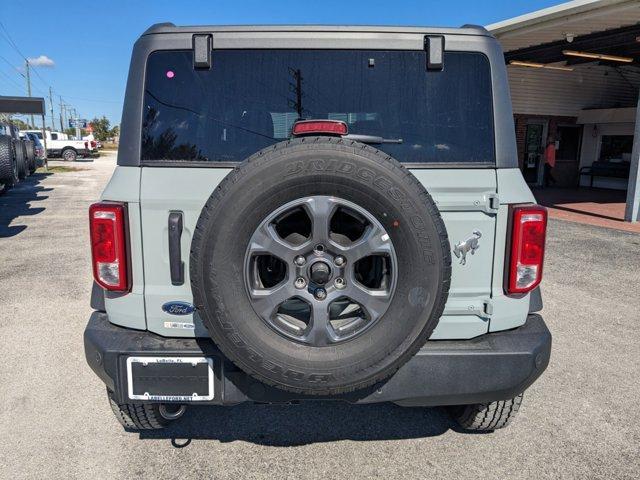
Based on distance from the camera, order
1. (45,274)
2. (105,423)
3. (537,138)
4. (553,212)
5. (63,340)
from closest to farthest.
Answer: (105,423), (63,340), (45,274), (553,212), (537,138)

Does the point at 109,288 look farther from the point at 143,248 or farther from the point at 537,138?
the point at 537,138

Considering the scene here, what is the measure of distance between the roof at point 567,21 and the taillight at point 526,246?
953 cm

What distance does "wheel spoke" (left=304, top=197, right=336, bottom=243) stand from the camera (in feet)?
6.72

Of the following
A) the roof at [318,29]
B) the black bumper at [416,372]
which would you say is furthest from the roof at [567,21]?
the black bumper at [416,372]

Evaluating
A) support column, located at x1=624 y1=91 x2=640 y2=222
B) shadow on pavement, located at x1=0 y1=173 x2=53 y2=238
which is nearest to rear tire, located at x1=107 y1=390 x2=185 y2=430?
shadow on pavement, located at x1=0 y1=173 x2=53 y2=238

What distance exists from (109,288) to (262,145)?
991 millimetres

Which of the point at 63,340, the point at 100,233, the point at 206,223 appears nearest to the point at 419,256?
the point at 206,223

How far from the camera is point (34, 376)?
3.77 meters

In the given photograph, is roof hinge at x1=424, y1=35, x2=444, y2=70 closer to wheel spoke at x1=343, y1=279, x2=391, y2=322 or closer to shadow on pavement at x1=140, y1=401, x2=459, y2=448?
wheel spoke at x1=343, y1=279, x2=391, y2=322

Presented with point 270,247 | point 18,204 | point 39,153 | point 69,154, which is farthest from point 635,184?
point 69,154

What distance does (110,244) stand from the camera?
2350 millimetres

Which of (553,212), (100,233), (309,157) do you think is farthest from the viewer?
(553,212)

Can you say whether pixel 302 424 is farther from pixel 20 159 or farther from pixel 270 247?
pixel 20 159

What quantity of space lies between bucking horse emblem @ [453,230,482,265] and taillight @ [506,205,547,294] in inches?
6.8
